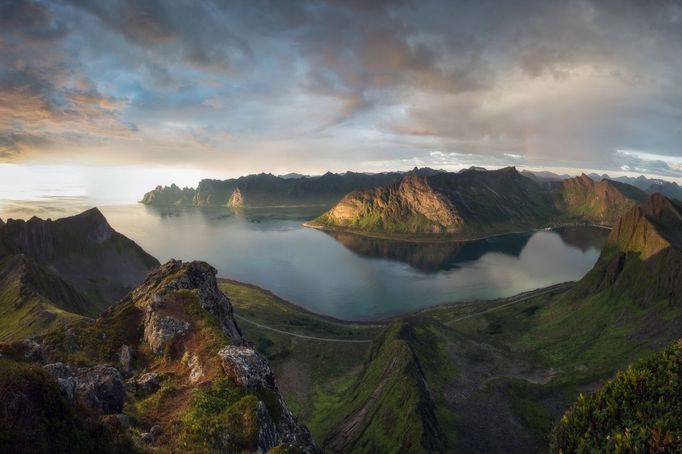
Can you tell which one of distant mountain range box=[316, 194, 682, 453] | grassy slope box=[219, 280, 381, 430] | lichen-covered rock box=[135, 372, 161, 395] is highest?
lichen-covered rock box=[135, 372, 161, 395]

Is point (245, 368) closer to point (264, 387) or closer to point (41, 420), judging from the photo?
point (264, 387)

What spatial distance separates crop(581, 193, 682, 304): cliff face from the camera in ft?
412

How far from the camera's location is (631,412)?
89.4 feet

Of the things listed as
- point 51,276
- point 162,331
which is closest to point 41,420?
point 162,331

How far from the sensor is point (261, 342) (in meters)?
136

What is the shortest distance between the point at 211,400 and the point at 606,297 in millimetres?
157061

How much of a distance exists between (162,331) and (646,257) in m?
168

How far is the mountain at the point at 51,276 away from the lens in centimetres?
9700

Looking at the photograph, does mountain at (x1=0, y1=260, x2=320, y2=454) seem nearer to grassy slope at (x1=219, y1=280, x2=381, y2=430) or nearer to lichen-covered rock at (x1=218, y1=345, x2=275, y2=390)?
lichen-covered rock at (x1=218, y1=345, x2=275, y2=390)

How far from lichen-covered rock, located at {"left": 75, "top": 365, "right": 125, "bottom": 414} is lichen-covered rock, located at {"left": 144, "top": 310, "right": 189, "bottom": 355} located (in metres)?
8.13

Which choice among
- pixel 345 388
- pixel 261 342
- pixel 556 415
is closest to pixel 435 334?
pixel 345 388

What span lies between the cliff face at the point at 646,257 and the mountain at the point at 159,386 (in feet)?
467

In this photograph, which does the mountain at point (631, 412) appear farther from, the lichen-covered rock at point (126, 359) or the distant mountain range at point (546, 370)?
the lichen-covered rock at point (126, 359)

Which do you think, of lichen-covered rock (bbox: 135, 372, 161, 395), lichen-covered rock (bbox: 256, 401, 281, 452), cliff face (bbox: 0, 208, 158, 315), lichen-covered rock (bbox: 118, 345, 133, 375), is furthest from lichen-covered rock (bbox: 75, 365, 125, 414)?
cliff face (bbox: 0, 208, 158, 315)
